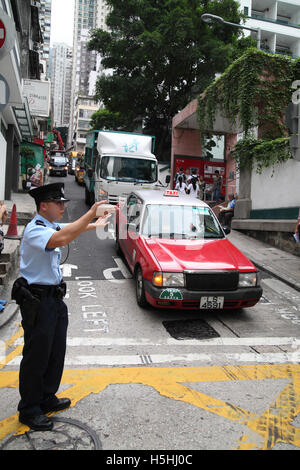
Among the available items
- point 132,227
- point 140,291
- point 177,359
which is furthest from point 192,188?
point 177,359

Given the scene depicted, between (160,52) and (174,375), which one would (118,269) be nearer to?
(174,375)

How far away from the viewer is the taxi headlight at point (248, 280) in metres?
5.66

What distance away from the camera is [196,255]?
5902 millimetres

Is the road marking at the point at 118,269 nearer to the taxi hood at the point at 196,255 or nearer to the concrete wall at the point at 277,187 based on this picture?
the taxi hood at the point at 196,255

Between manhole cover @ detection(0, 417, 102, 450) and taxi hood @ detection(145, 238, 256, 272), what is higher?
taxi hood @ detection(145, 238, 256, 272)

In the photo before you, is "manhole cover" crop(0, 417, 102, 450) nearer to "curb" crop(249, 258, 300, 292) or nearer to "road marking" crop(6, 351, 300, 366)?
"road marking" crop(6, 351, 300, 366)

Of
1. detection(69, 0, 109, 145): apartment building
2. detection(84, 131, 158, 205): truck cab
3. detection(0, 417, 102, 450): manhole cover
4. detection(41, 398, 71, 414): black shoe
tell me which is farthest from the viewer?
detection(69, 0, 109, 145): apartment building

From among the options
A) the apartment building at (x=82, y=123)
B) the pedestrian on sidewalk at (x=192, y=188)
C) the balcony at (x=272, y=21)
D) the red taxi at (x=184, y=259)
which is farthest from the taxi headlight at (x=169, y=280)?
the apartment building at (x=82, y=123)

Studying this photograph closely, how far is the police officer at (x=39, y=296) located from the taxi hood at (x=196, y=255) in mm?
2514

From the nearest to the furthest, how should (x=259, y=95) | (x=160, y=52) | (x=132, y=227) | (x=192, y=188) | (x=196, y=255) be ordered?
1. (x=196, y=255)
2. (x=132, y=227)
3. (x=259, y=95)
4. (x=192, y=188)
5. (x=160, y=52)

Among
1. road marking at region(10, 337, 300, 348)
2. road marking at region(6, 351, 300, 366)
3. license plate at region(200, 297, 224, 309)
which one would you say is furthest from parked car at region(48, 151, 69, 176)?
road marking at region(6, 351, 300, 366)

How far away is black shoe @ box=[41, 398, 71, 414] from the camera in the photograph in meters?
3.22

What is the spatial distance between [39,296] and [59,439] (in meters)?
1.04
